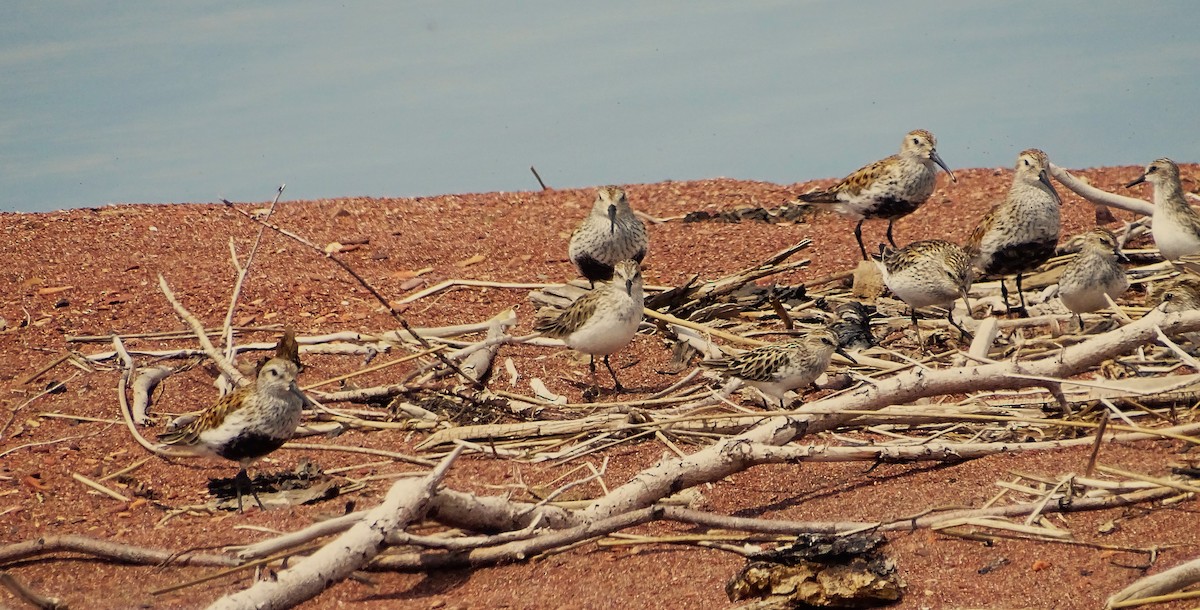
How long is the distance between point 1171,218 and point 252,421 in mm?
7673

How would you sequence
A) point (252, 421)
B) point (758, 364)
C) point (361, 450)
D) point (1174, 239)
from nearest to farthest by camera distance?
point (252, 421), point (361, 450), point (758, 364), point (1174, 239)

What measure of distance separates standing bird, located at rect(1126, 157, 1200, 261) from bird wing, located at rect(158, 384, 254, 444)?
7.54 meters

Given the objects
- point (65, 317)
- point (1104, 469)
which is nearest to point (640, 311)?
point (1104, 469)

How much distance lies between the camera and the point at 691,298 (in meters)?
11.5

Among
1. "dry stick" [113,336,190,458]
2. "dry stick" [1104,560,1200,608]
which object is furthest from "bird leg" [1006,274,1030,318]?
"dry stick" [113,336,190,458]

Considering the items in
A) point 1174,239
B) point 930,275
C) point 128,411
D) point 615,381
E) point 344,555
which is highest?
point 344,555

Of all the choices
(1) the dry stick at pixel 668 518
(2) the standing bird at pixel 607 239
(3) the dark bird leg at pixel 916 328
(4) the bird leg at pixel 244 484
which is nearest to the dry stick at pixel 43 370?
(4) the bird leg at pixel 244 484

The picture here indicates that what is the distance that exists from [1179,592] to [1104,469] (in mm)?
1016

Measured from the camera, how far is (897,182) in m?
12.5

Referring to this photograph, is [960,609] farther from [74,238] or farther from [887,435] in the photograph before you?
[74,238]

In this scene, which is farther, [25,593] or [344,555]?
[344,555]

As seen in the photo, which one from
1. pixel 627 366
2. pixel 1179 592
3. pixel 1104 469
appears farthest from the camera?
pixel 627 366

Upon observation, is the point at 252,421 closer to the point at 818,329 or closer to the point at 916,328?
the point at 818,329

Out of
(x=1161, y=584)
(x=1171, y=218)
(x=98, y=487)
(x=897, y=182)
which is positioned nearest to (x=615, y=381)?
(x=98, y=487)
